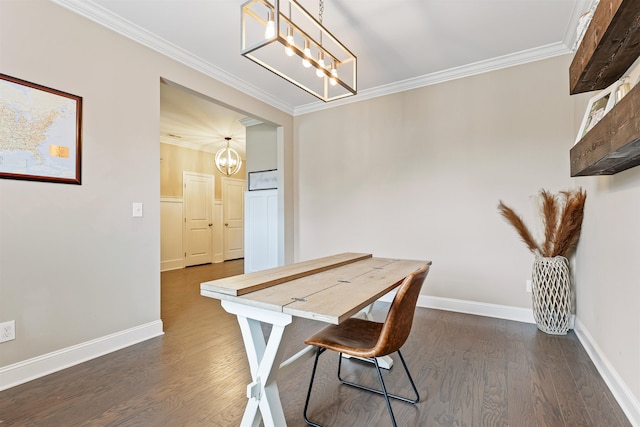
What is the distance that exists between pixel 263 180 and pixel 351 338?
11.8 ft

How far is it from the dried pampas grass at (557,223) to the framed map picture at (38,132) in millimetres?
3699

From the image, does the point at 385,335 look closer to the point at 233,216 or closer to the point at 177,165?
the point at 177,165

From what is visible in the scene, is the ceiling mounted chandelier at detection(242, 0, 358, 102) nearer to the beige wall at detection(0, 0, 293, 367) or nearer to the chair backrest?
the beige wall at detection(0, 0, 293, 367)

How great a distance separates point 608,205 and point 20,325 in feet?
12.7

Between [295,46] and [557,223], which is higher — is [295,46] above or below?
above

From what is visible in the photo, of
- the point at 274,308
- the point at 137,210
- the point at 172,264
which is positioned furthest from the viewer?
the point at 172,264

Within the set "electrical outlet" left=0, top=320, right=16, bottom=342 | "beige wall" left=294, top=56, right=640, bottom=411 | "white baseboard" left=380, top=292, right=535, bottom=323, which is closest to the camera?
"electrical outlet" left=0, top=320, right=16, bottom=342

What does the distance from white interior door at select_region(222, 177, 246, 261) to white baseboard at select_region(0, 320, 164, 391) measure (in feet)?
15.3

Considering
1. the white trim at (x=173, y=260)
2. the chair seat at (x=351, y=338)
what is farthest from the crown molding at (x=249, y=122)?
the chair seat at (x=351, y=338)

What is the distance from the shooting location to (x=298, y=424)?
1.52 meters

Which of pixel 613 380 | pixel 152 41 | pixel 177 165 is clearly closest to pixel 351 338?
pixel 613 380

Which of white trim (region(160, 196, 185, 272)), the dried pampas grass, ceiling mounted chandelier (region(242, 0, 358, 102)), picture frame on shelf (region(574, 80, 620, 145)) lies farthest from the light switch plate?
white trim (region(160, 196, 185, 272))

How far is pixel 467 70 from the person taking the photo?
10.5 feet

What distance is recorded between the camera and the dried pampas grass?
2.54 metres
